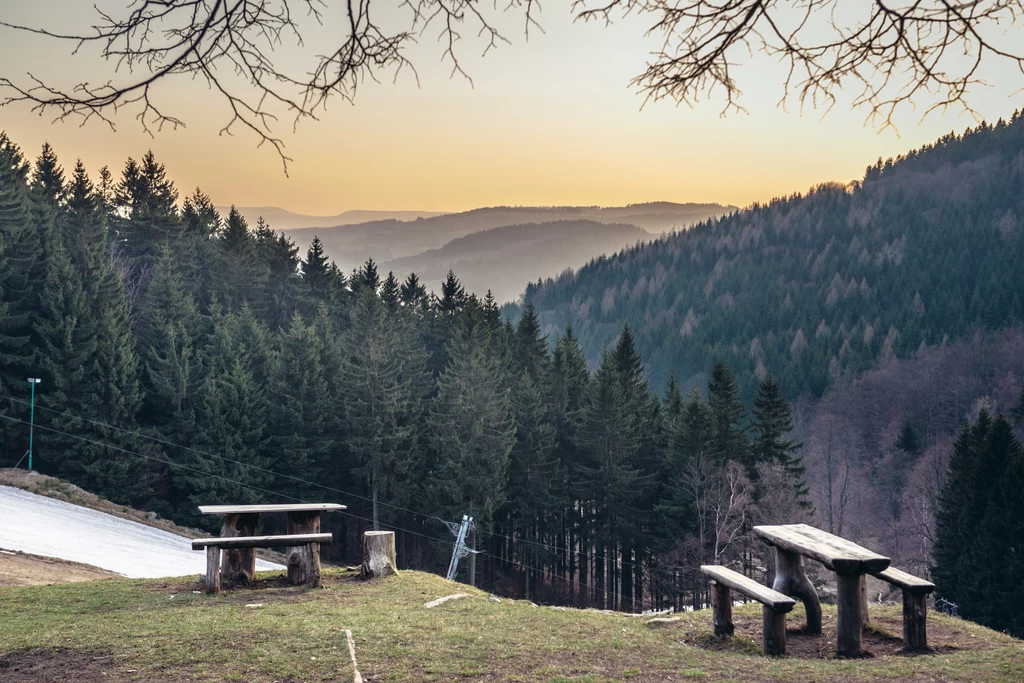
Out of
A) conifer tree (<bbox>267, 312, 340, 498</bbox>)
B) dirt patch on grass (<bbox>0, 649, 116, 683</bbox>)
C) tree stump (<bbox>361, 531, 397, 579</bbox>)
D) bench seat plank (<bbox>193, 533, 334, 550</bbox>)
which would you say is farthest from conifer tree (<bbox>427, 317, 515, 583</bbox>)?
dirt patch on grass (<bbox>0, 649, 116, 683</bbox>)

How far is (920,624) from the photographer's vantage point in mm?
6906

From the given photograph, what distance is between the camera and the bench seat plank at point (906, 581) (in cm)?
675

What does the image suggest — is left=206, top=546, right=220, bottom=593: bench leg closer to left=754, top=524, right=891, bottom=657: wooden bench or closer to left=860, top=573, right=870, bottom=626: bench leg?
left=754, top=524, right=891, bottom=657: wooden bench

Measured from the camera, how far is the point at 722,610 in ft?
24.6

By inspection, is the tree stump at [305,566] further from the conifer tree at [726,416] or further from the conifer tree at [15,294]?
the conifer tree at [726,416]

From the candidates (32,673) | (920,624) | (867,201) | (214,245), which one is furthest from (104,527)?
(867,201)

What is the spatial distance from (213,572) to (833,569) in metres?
6.79

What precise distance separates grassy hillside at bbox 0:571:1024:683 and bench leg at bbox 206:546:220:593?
0.15 m

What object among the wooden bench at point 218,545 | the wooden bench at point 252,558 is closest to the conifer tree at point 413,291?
the wooden bench at point 252,558

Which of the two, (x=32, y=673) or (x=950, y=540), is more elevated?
(x=32, y=673)

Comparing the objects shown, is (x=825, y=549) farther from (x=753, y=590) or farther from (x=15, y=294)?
(x=15, y=294)

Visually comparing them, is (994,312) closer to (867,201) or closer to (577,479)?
(867,201)

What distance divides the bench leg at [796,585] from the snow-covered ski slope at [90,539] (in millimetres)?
14610

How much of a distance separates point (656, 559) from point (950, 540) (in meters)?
13.4
